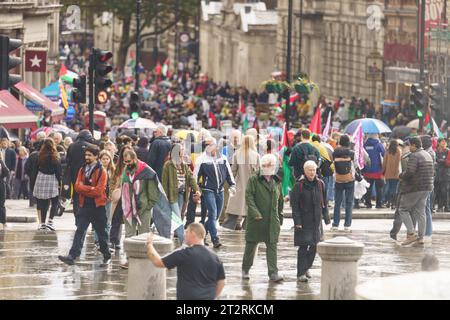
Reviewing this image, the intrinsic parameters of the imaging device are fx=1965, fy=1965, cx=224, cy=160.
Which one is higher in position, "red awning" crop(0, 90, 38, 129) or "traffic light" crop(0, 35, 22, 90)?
"traffic light" crop(0, 35, 22, 90)

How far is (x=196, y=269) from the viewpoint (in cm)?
1795

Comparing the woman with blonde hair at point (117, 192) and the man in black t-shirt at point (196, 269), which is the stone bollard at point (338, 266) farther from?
the woman with blonde hair at point (117, 192)

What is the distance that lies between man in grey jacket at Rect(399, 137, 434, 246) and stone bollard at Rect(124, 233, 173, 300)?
7931mm

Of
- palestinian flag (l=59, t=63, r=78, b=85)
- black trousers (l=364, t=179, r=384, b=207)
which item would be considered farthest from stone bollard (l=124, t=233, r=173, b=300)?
palestinian flag (l=59, t=63, r=78, b=85)

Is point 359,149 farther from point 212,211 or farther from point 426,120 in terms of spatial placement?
point 426,120

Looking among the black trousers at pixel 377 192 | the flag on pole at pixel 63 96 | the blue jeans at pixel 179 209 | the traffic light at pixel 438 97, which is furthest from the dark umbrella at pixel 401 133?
the blue jeans at pixel 179 209

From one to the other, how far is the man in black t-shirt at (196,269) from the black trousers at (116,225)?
7.26 m

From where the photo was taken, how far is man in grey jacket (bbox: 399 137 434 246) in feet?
91.0

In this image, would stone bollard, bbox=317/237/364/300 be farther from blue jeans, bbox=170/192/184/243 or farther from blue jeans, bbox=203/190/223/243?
blue jeans, bbox=203/190/223/243

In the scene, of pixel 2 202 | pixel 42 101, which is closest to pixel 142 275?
pixel 2 202
